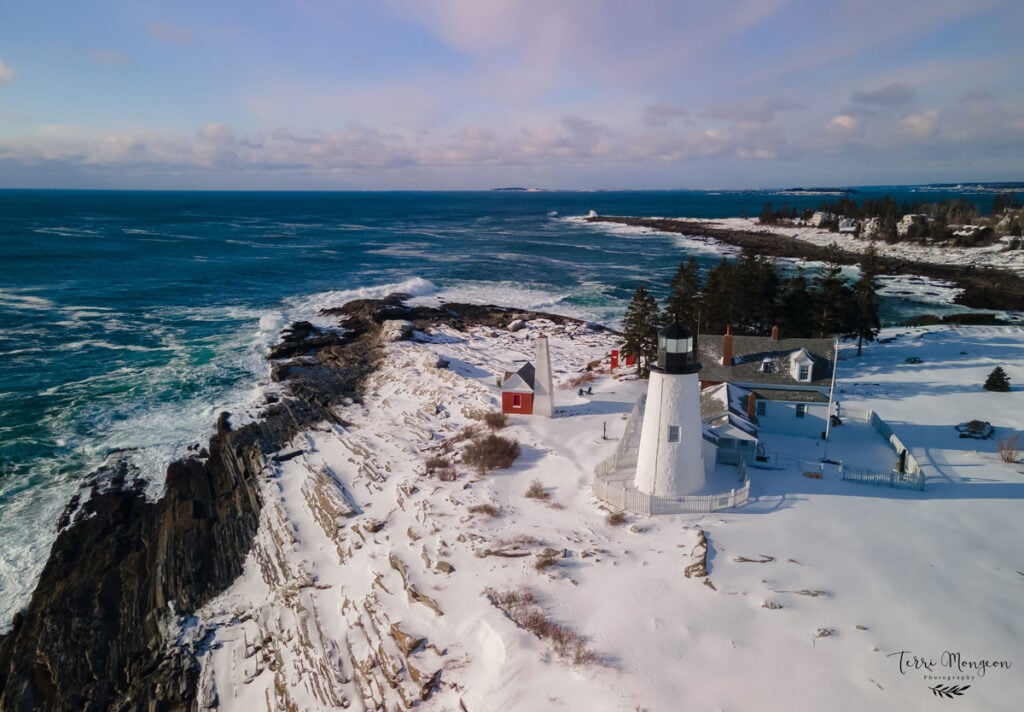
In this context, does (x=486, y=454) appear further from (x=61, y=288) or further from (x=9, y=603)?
(x=61, y=288)

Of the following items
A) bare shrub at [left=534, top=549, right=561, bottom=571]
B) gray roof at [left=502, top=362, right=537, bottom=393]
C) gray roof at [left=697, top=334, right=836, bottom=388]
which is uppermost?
gray roof at [left=697, top=334, right=836, bottom=388]

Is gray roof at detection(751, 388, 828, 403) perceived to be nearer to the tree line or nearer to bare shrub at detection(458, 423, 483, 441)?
the tree line

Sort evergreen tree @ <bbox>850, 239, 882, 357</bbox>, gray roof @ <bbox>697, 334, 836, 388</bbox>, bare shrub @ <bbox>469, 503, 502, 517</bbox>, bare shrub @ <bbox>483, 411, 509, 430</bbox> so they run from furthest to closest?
evergreen tree @ <bbox>850, 239, 882, 357</bbox> < bare shrub @ <bbox>483, 411, 509, 430</bbox> < gray roof @ <bbox>697, 334, 836, 388</bbox> < bare shrub @ <bbox>469, 503, 502, 517</bbox>

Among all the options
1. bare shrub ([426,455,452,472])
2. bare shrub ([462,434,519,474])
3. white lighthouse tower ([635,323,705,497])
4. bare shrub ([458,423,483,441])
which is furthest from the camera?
bare shrub ([458,423,483,441])

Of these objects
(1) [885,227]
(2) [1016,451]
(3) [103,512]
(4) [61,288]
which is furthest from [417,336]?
(1) [885,227]

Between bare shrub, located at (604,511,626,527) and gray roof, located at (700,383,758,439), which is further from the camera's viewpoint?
gray roof, located at (700,383,758,439)

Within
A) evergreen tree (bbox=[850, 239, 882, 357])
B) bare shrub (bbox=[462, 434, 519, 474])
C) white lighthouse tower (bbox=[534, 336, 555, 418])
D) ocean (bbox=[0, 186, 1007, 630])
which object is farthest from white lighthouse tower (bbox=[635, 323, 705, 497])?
evergreen tree (bbox=[850, 239, 882, 357])
